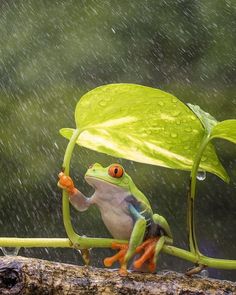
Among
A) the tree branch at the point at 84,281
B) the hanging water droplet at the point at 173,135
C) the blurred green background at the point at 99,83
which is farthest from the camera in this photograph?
the blurred green background at the point at 99,83

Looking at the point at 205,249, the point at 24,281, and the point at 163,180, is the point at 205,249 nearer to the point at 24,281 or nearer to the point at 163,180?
the point at 163,180

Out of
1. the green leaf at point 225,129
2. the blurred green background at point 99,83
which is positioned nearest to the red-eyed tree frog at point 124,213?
the green leaf at point 225,129

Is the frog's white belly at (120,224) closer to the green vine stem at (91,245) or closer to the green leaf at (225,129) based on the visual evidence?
the green vine stem at (91,245)

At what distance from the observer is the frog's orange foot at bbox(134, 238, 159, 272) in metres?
0.55

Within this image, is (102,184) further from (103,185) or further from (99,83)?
(99,83)

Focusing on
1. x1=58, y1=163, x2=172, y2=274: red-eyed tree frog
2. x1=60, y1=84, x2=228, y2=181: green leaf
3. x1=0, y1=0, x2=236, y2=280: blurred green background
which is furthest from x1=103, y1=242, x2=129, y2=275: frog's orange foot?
x1=0, y1=0, x2=236, y2=280: blurred green background

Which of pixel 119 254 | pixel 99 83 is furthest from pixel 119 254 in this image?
pixel 99 83

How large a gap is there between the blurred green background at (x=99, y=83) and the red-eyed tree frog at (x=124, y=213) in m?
1.80

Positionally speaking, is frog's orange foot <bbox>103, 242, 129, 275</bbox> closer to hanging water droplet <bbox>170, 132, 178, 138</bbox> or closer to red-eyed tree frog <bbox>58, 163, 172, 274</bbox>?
red-eyed tree frog <bbox>58, 163, 172, 274</bbox>

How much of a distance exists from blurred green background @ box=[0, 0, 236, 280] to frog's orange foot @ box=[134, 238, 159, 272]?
5.97ft

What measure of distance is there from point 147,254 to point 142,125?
134mm

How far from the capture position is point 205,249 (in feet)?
8.50

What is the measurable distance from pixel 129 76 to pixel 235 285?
2.17 metres

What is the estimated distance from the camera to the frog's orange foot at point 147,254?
1.82 ft
